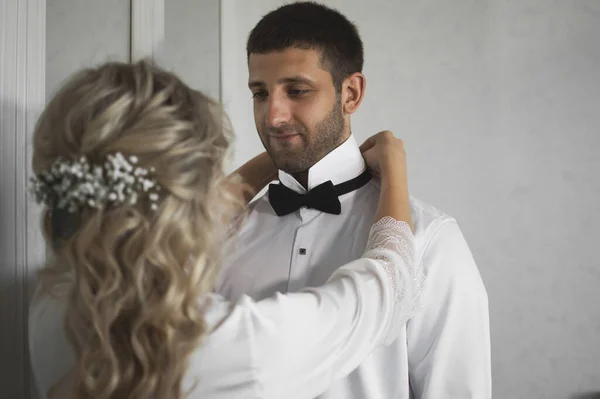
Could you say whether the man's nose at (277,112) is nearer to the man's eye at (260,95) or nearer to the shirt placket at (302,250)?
the man's eye at (260,95)

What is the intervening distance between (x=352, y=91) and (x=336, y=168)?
0.23 metres

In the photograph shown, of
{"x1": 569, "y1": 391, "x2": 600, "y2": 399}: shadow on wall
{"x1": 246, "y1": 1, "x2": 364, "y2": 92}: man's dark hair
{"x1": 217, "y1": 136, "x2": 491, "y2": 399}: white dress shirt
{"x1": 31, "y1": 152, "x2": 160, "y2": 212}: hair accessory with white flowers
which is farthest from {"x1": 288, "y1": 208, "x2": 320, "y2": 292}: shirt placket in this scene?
{"x1": 569, "y1": 391, "x2": 600, "y2": 399}: shadow on wall

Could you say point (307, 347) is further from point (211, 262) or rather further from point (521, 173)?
point (521, 173)

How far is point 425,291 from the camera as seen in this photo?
130cm

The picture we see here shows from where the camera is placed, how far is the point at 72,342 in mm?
908

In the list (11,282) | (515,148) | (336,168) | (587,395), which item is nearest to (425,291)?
(336,168)

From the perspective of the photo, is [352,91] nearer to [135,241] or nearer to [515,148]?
[135,241]

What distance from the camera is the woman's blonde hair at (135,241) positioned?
0.87 metres

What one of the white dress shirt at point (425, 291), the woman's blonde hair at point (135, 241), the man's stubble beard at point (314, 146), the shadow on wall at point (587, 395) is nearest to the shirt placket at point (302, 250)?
the white dress shirt at point (425, 291)

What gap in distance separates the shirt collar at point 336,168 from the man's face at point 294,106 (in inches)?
0.8

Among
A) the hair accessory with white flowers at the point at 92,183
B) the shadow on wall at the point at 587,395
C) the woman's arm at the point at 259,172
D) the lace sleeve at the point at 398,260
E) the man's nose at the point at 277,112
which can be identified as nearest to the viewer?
the hair accessory with white flowers at the point at 92,183

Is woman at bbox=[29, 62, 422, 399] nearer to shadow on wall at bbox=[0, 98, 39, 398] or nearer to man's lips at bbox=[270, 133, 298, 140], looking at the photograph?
shadow on wall at bbox=[0, 98, 39, 398]

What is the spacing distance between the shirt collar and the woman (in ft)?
1.73

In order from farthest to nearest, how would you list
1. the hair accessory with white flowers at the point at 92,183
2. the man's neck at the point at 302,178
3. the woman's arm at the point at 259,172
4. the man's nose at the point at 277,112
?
1. the woman's arm at the point at 259,172
2. the man's neck at the point at 302,178
3. the man's nose at the point at 277,112
4. the hair accessory with white flowers at the point at 92,183
